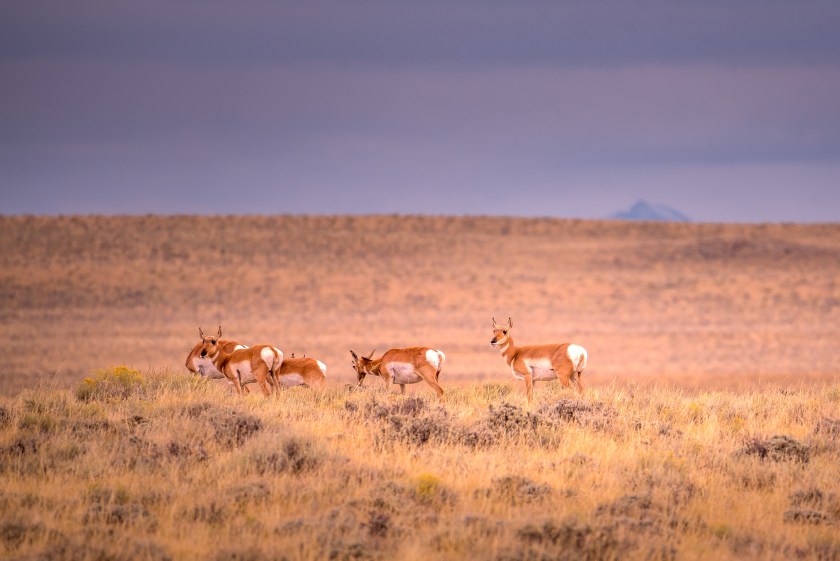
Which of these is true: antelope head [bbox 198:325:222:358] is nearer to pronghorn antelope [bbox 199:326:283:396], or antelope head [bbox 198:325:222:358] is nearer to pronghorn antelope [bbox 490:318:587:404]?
pronghorn antelope [bbox 199:326:283:396]

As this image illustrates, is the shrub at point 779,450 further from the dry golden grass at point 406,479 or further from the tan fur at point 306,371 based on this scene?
the tan fur at point 306,371

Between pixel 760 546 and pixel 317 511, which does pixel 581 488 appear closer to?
pixel 760 546

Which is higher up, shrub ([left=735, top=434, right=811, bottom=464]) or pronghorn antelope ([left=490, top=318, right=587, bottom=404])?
pronghorn antelope ([left=490, top=318, right=587, bottom=404])

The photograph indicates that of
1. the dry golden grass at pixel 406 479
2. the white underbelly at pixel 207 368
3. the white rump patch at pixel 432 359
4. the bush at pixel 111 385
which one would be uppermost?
the white rump patch at pixel 432 359

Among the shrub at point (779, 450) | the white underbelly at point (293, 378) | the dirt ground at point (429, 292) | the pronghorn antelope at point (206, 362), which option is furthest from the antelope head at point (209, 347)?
the dirt ground at point (429, 292)

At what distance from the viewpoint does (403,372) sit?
1645 centimetres

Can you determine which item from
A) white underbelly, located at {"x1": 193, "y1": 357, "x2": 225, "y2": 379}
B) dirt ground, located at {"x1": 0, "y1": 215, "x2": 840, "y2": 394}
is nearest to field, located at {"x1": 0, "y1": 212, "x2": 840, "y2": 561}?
white underbelly, located at {"x1": 193, "y1": 357, "x2": 225, "y2": 379}

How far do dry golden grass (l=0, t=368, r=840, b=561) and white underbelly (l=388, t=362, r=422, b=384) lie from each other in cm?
80

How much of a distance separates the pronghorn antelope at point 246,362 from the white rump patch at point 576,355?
416 centimetres

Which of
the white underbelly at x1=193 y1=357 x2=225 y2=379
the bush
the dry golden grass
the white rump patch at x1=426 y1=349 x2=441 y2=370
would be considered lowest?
the dry golden grass

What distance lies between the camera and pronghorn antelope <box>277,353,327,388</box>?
16.7 m

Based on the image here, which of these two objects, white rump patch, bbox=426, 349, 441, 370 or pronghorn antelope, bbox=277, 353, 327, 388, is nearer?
white rump patch, bbox=426, 349, 441, 370

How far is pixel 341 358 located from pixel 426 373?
2975 cm

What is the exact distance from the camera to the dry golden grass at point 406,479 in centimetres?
948
